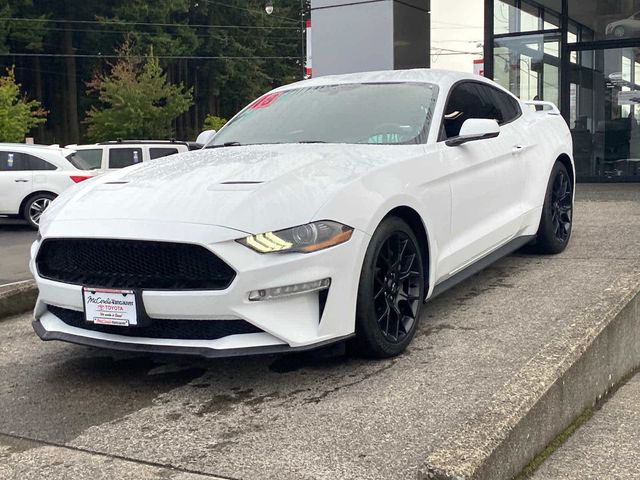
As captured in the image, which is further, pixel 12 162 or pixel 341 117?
pixel 12 162

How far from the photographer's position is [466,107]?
528 centimetres

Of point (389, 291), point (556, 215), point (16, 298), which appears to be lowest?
point (16, 298)

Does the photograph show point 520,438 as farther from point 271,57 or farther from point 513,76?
point 271,57

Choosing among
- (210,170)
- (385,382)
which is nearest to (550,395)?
(385,382)

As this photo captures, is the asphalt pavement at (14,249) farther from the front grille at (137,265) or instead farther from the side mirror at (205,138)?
the front grille at (137,265)

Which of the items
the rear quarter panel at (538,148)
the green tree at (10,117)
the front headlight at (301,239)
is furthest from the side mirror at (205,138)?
the green tree at (10,117)

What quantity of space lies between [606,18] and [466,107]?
370 inches

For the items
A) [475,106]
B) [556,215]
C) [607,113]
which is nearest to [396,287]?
[475,106]

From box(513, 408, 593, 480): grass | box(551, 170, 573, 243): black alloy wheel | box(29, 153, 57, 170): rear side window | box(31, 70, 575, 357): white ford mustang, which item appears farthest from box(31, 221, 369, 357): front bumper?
box(29, 153, 57, 170): rear side window

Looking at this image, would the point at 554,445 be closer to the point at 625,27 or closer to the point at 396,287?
the point at 396,287

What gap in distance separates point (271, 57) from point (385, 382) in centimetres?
5924

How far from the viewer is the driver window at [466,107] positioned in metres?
4.95

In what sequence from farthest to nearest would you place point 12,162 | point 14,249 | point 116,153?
point 116,153 → point 12,162 → point 14,249

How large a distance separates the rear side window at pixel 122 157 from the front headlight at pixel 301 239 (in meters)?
13.1
